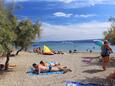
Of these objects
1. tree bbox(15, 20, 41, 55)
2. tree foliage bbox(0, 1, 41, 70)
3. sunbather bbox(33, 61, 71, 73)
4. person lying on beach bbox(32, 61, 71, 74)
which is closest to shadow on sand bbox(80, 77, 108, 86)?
person lying on beach bbox(32, 61, 71, 74)

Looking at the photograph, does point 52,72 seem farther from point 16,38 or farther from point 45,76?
point 16,38

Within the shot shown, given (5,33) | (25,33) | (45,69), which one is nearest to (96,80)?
(45,69)

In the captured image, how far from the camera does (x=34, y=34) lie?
68.8 ft

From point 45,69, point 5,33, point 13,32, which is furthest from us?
point 45,69

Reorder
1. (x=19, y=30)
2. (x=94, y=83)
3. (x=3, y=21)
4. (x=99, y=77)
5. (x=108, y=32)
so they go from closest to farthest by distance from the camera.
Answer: (x=94, y=83) → (x=99, y=77) → (x=3, y=21) → (x=19, y=30) → (x=108, y=32)

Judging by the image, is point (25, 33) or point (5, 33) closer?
point (5, 33)

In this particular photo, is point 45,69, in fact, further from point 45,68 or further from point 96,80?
point 96,80

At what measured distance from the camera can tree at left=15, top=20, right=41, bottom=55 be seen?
2020cm

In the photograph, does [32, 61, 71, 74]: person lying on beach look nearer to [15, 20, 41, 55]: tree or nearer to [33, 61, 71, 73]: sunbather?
[33, 61, 71, 73]: sunbather

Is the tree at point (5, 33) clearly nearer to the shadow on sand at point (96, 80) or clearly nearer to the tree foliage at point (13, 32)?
the tree foliage at point (13, 32)

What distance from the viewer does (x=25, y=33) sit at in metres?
20.4

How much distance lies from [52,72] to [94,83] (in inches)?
179

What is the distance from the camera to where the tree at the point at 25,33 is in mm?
20203

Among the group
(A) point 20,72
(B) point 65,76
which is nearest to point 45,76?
(B) point 65,76
